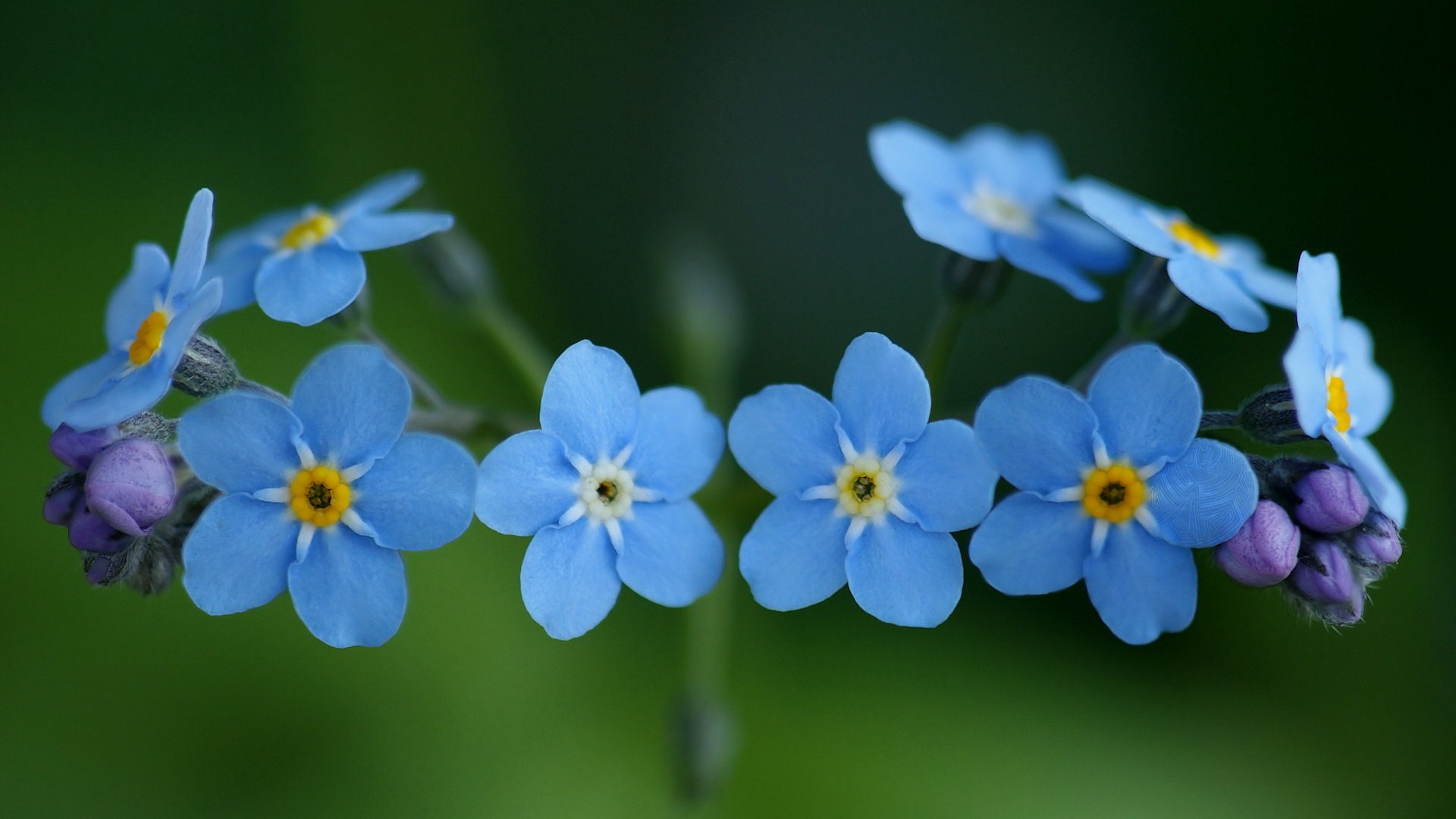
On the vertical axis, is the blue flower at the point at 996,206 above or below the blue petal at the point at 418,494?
above

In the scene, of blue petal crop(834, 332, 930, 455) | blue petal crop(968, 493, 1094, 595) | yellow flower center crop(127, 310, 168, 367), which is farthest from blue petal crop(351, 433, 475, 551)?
blue petal crop(968, 493, 1094, 595)

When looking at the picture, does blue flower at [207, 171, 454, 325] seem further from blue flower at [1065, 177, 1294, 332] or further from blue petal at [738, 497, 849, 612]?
blue flower at [1065, 177, 1294, 332]

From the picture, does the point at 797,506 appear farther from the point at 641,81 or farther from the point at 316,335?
the point at 641,81

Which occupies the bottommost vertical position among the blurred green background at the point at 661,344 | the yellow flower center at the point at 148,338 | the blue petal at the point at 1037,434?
the blurred green background at the point at 661,344

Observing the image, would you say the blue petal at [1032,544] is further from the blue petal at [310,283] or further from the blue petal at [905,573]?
the blue petal at [310,283]

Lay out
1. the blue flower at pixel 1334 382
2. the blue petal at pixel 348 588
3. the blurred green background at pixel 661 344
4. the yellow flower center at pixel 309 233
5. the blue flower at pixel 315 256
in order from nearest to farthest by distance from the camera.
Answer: the blue flower at pixel 1334 382 → the blue petal at pixel 348 588 → the blue flower at pixel 315 256 → the yellow flower center at pixel 309 233 → the blurred green background at pixel 661 344

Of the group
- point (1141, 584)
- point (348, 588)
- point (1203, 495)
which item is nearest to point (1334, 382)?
point (1203, 495)

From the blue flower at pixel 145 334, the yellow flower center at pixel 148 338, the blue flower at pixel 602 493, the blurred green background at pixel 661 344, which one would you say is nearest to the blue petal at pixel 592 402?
the blue flower at pixel 602 493
